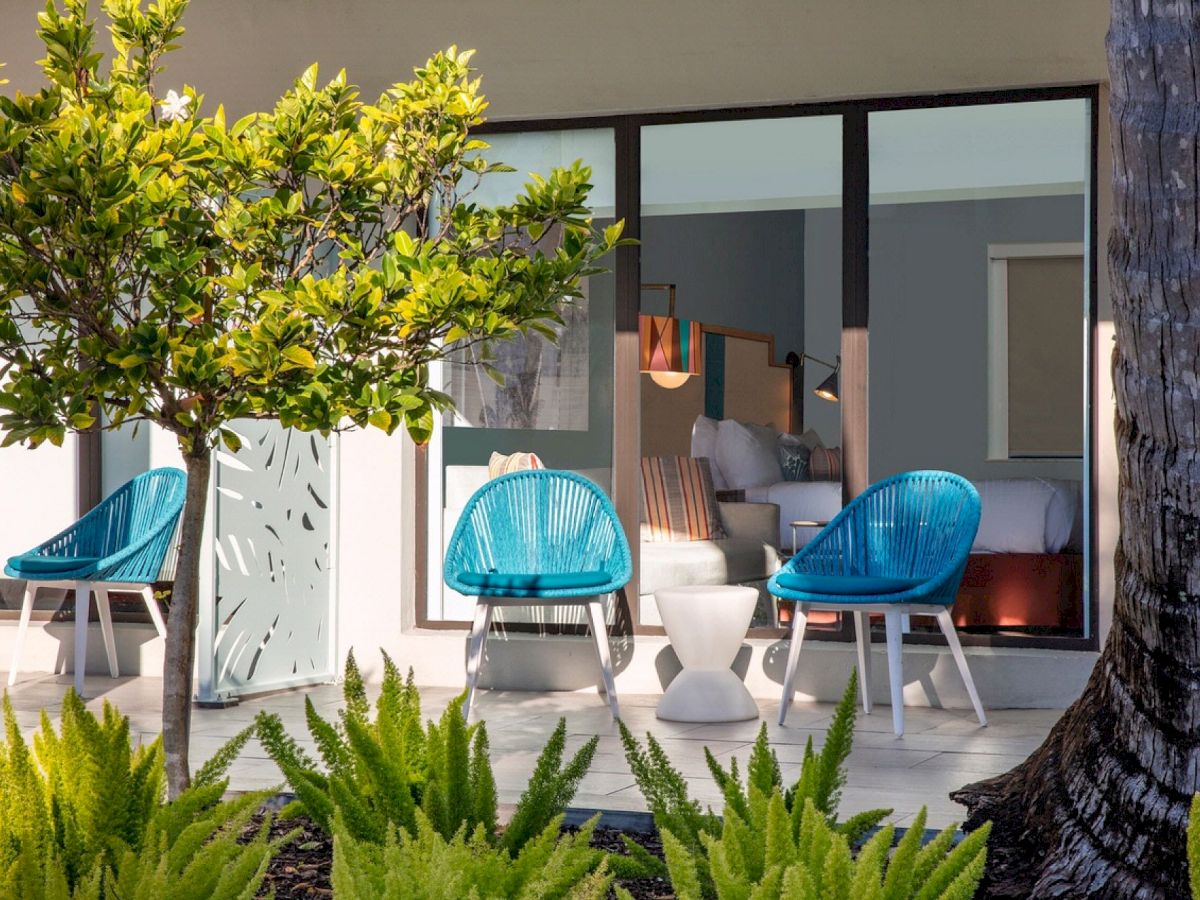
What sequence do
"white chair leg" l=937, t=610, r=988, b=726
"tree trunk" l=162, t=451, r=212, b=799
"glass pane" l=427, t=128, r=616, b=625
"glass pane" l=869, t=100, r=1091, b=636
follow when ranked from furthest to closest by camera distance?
1. "glass pane" l=427, t=128, r=616, b=625
2. "glass pane" l=869, t=100, r=1091, b=636
3. "white chair leg" l=937, t=610, r=988, b=726
4. "tree trunk" l=162, t=451, r=212, b=799

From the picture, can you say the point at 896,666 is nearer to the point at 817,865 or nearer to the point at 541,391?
the point at 541,391

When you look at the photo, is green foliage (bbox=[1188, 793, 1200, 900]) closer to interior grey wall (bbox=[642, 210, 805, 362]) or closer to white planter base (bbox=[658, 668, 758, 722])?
white planter base (bbox=[658, 668, 758, 722])

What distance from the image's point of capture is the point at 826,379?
714cm

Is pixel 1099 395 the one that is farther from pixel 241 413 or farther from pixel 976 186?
pixel 241 413

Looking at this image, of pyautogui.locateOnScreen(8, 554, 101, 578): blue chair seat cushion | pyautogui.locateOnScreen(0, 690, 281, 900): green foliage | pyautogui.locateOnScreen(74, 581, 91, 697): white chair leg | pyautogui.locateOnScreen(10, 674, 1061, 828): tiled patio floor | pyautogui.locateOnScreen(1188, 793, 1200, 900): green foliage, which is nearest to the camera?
pyautogui.locateOnScreen(1188, 793, 1200, 900): green foliage

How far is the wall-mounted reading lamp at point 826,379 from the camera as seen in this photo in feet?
21.9

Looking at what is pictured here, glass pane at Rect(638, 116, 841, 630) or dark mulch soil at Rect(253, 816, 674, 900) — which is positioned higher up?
glass pane at Rect(638, 116, 841, 630)

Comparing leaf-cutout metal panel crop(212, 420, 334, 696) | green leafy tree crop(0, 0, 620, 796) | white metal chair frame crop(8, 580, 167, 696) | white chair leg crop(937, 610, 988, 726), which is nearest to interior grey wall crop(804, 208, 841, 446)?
white chair leg crop(937, 610, 988, 726)

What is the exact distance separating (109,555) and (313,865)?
4.29 m

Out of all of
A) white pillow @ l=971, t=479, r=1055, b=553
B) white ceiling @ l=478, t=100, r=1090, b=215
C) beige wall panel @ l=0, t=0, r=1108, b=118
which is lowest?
white pillow @ l=971, t=479, r=1055, b=553

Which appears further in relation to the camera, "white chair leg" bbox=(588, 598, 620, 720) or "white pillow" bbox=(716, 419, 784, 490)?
"white pillow" bbox=(716, 419, 784, 490)

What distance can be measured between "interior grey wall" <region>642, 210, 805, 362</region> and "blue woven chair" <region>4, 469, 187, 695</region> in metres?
2.05

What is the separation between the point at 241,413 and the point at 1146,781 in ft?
A: 4.48

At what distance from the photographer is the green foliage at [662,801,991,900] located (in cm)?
144
